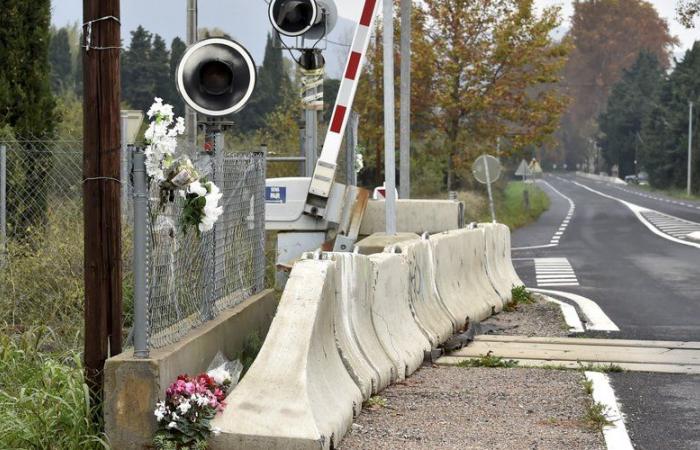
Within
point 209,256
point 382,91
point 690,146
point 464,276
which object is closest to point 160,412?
point 209,256

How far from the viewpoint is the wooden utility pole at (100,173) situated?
23.9 feet

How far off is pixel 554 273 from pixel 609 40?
117 metres

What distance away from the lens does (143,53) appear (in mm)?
75500

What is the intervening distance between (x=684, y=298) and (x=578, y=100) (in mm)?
137150

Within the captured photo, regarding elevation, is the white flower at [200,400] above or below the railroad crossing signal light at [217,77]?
below

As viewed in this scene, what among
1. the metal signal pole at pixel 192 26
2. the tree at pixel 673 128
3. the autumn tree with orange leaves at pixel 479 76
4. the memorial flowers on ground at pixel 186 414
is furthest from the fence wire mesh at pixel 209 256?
the tree at pixel 673 128

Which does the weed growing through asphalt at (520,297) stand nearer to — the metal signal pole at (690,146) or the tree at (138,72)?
the tree at (138,72)

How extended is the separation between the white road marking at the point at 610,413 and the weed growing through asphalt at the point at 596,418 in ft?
0.10

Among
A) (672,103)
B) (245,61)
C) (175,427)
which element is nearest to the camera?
(175,427)

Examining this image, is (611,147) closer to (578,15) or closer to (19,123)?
(578,15)

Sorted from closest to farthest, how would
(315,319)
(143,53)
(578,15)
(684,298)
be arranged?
(315,319) < (684,298) < (143,53) < (578,15)

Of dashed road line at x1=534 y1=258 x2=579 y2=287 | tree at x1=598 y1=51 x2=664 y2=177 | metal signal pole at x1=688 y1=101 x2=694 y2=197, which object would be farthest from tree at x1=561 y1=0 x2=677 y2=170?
dashed road line at x1=534 y1=258 x2=579 y2=287

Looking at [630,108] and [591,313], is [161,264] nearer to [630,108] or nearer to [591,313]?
[591,313]

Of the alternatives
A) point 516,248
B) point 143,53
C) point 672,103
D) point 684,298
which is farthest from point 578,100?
point 684,298
